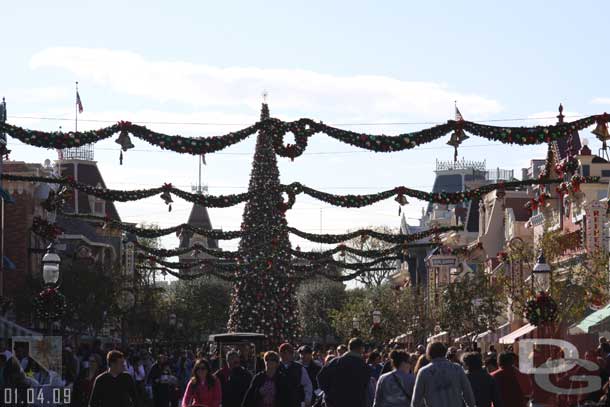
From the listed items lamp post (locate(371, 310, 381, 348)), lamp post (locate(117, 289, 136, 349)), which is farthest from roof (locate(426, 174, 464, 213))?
lamp post (locate(117, 289, 136, 349))

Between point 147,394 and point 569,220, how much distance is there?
1146 inches

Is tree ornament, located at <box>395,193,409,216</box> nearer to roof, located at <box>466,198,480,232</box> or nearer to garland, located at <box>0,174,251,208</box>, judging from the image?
garland, located at <box>0,174,251,208</box>

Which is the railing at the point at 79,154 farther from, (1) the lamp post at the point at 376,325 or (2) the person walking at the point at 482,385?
(2) the person walking at the point at 482,385

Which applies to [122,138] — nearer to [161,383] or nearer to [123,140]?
[123,140]

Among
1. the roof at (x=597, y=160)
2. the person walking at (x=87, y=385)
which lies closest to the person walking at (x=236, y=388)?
the person walking at (x=87, y=385)

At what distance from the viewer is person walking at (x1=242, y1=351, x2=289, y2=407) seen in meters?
19.7

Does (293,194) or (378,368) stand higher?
(293,194)

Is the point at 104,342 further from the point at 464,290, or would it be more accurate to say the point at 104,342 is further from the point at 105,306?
the point at 464,290

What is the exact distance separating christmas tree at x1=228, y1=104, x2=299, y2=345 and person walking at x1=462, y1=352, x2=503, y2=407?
117ft

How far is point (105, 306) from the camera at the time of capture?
72.0 m

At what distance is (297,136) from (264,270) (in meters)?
22.1

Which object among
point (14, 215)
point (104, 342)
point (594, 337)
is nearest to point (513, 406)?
point (594, 337)

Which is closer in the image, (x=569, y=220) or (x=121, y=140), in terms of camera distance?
(x=121, y=140)

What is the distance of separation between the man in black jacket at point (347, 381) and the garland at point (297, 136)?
1325 centimetres
